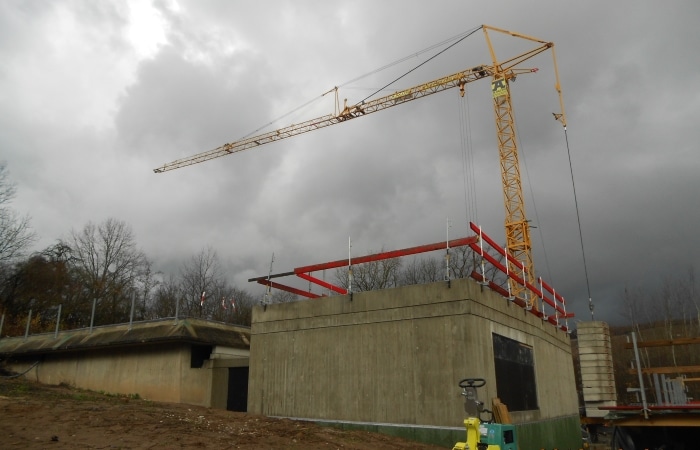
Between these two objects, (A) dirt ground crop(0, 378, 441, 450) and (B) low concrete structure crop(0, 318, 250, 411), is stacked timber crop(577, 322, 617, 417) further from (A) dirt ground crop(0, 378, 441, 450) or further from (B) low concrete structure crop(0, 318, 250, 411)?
(B) low concrete structure crop(0, 318, 250, 411)

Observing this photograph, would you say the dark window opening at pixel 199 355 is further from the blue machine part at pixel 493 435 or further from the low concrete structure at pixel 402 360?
the blue machine part at pixel 493 435

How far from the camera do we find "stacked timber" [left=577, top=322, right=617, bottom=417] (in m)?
26.7

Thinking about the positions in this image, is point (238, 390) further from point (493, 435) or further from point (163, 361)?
point (493, 435)

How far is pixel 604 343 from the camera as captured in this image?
27203 mm

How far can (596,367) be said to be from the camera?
26.9m

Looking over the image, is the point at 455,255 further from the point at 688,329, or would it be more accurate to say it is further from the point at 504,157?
the point at 688,329

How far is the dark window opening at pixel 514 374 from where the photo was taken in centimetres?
1570

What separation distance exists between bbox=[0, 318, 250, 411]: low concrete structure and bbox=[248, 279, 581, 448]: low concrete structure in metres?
3.89

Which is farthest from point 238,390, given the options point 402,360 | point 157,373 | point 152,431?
point 152,431

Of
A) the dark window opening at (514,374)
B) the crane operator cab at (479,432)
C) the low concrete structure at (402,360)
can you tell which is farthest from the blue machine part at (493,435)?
the dark window opening at (514,374)

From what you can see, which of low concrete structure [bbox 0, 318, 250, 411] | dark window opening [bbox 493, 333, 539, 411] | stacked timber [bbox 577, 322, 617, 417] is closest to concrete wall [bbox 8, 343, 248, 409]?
low concrete structure [bbox 0, 318, 250, 411]

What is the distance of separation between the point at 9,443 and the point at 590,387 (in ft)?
84.4

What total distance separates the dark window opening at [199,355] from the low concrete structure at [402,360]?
15.9ft

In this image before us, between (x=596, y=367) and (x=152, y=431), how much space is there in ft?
75.6
